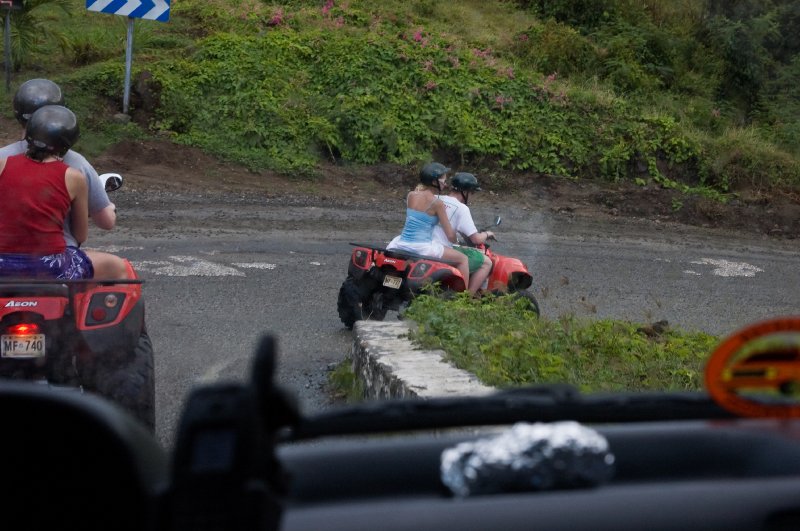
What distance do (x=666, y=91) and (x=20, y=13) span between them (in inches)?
489

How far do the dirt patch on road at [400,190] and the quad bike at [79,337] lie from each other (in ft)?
36.7

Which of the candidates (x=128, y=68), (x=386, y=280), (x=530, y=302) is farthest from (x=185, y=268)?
(x=128, y=68)

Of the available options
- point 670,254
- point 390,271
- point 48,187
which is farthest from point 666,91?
point 48,187

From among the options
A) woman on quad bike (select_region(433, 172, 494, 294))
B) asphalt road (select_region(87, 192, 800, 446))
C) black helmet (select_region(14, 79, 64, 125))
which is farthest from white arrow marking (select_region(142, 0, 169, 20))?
black helmet (select_region(14, 79, 64, 125))

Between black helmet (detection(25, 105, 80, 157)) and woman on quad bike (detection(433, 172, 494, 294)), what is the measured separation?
475 cm

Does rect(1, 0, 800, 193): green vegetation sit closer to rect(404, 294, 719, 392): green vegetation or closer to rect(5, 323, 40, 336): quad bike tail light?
rect(404, 294, 719, 392): green vegetation

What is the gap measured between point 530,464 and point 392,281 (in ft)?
26.5

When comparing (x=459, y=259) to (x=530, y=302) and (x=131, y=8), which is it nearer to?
(x=530, y=302)

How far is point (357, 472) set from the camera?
5.95 ft

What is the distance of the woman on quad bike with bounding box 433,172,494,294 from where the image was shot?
1016cm

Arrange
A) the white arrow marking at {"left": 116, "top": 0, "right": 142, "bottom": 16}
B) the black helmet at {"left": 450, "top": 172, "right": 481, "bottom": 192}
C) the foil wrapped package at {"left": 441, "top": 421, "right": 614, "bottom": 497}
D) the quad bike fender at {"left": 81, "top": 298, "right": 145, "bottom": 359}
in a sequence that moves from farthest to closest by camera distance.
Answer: the white arrow marking at {"left": 116, "top": 0, "right": 142, "bottom": 16} → the black helmet at {"left": 450, "top": 172, "right": 481, "bottom": 192} → the quad bike fender at {"left": 81, "top": 298, "right": 145, "bottom": 359} → the foil wrapped package at {"left": 441, "top": 421, "right": 614, "bottom": 497}

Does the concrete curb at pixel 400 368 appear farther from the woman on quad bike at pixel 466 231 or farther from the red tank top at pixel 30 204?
the woman on quad bike at pixel 466 231

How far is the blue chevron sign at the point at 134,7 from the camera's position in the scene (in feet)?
59.0

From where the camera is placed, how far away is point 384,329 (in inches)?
293
